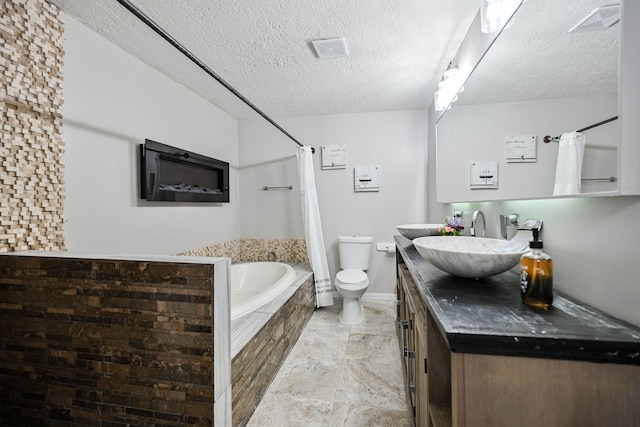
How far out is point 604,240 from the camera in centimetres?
81

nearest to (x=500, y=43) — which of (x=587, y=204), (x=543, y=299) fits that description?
(x=587, y=204)

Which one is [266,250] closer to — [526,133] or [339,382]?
[339,382]

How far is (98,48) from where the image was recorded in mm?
1736

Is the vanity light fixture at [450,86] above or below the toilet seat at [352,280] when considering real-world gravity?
above

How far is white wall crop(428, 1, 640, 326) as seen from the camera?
2.34 feet

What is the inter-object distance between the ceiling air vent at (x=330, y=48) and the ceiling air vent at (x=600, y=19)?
1.32 m

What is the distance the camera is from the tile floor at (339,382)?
1.49m

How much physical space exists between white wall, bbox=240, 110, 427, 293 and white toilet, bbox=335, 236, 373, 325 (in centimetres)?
23

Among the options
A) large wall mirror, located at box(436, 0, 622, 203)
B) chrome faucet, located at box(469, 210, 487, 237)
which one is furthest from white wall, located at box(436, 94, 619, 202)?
chrome faucet, located at box(469, 210, 487, 237)

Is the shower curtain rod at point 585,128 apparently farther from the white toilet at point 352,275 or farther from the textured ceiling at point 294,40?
the white toilet at point 352,275

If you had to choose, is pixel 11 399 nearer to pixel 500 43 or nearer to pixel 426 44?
pixel 500 43

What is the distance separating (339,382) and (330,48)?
2.33 metres

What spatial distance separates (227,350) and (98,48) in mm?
2057

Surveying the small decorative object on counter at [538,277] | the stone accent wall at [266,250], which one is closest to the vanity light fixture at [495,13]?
the small decorative object on counter at [538,277]
